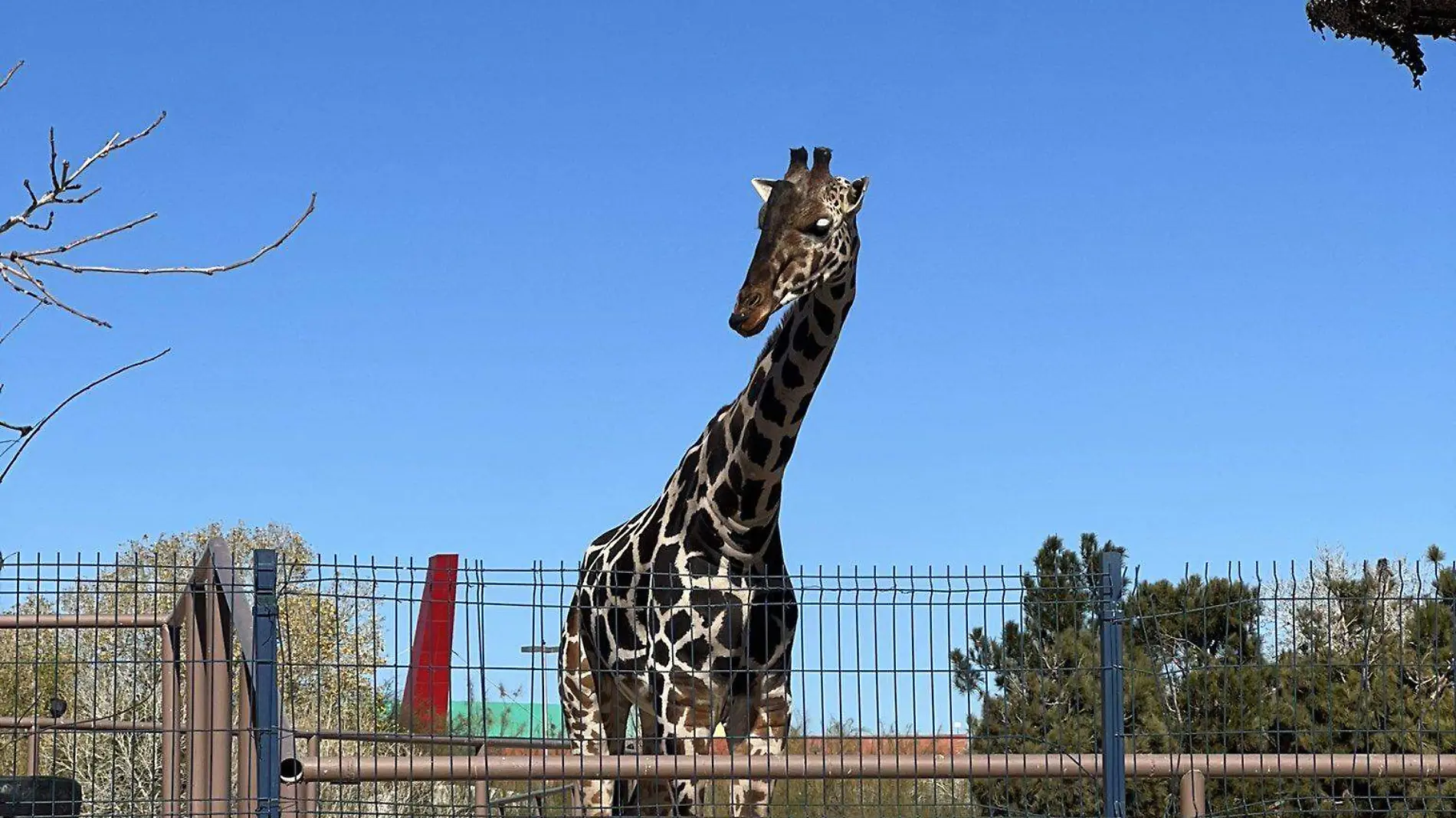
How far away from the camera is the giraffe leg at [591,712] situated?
801cm

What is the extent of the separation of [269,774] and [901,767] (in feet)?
6.97

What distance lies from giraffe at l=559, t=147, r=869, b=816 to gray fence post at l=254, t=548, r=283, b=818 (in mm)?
1331

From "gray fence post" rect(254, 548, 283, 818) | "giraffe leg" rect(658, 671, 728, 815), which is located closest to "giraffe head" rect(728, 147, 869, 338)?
"giraffe leg" rect(658, 671, 728, 815)

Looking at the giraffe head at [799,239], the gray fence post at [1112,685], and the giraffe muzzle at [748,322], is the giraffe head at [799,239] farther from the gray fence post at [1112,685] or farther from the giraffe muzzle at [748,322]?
the gray fence post at [1112,685]

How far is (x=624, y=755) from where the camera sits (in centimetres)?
634

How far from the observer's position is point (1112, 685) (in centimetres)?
670

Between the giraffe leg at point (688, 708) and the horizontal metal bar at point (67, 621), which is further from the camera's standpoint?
the horizontal metal bar at point (67, 621)

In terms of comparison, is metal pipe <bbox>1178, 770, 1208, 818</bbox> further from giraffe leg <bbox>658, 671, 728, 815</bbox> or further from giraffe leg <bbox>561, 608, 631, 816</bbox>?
giraffe leg <bbox>561, 608, 631, 816</bbox>

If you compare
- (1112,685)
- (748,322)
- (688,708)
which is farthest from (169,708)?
(1112,685)

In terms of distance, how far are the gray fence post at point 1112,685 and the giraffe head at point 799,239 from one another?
161 cm

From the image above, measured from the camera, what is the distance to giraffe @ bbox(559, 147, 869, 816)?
7297mm

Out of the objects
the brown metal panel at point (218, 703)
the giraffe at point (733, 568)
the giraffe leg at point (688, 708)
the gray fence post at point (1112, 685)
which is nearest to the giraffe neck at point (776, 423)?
the giraffe at point (733, 568)

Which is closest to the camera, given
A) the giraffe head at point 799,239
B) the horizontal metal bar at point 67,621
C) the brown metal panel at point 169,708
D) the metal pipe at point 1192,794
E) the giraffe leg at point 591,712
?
the metal pipe at point 1192,794

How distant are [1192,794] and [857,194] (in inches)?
111
